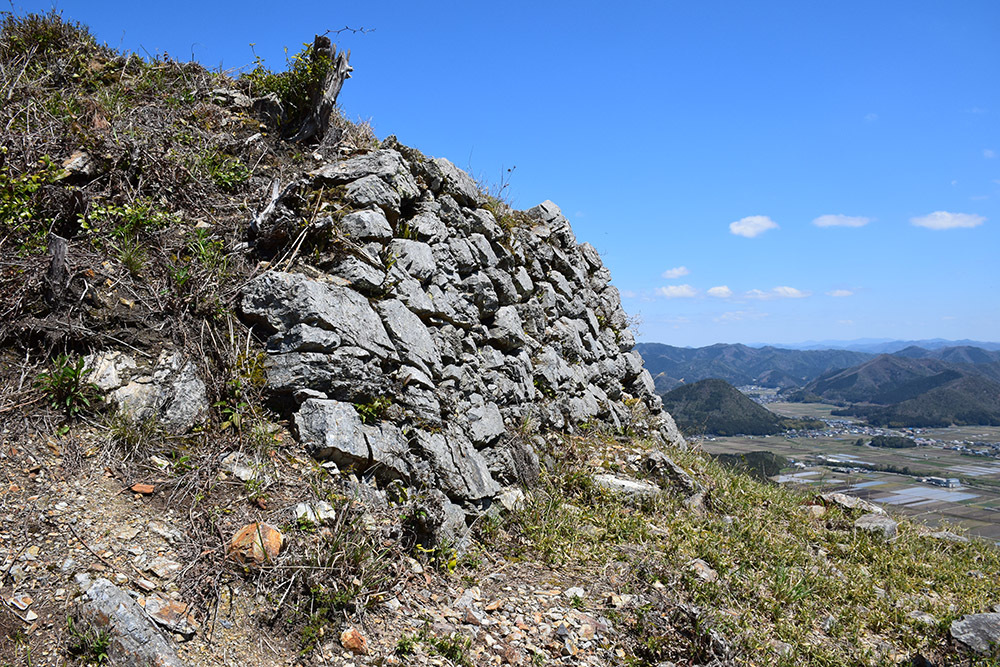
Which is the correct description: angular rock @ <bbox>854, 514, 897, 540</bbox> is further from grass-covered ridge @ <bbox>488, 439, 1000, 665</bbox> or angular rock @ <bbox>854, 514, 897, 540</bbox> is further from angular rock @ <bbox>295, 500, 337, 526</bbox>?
angular rock @ <bbox>295, 500, 337, 526</bbox>

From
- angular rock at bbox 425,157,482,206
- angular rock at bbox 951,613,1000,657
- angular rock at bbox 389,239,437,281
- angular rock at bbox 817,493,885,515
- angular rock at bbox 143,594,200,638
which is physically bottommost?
angular rock at bbox 951,613,1000,657

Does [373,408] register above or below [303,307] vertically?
below

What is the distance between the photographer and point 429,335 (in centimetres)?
729

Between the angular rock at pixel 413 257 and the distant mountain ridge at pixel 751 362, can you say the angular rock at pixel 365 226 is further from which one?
the distant mountain ridge at pixel 751 362

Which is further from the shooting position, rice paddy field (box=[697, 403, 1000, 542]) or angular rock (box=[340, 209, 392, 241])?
rice paddy field (box=[697, 403, 1000, 542])

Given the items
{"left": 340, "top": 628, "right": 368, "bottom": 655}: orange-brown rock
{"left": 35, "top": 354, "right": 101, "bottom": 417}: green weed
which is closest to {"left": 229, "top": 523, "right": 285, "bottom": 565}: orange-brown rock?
{"left": 340, "top": 628, "right": 368, "bottom": 655}: orange-brown rock

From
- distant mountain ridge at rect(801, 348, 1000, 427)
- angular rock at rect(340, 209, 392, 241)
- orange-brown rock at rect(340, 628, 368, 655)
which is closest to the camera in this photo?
orange-brown rock at rect(340, 628, 368, 655)

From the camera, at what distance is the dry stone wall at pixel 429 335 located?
19.2 feet

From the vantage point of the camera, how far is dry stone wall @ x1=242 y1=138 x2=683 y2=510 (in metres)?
5.86

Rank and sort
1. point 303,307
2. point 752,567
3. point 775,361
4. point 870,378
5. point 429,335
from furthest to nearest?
1. point 775,361
2. point 870,378
3. point 429,335
4. point 752,567
5. point 303,307

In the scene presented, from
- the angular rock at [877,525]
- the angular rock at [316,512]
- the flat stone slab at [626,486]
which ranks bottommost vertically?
the angular rock at [877,525]

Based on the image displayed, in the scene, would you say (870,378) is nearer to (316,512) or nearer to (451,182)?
(451,182)

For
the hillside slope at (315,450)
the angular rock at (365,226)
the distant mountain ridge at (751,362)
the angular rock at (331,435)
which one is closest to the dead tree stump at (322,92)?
the hillside slope at (315,450)

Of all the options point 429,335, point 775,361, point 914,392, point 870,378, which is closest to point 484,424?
point 429,335
